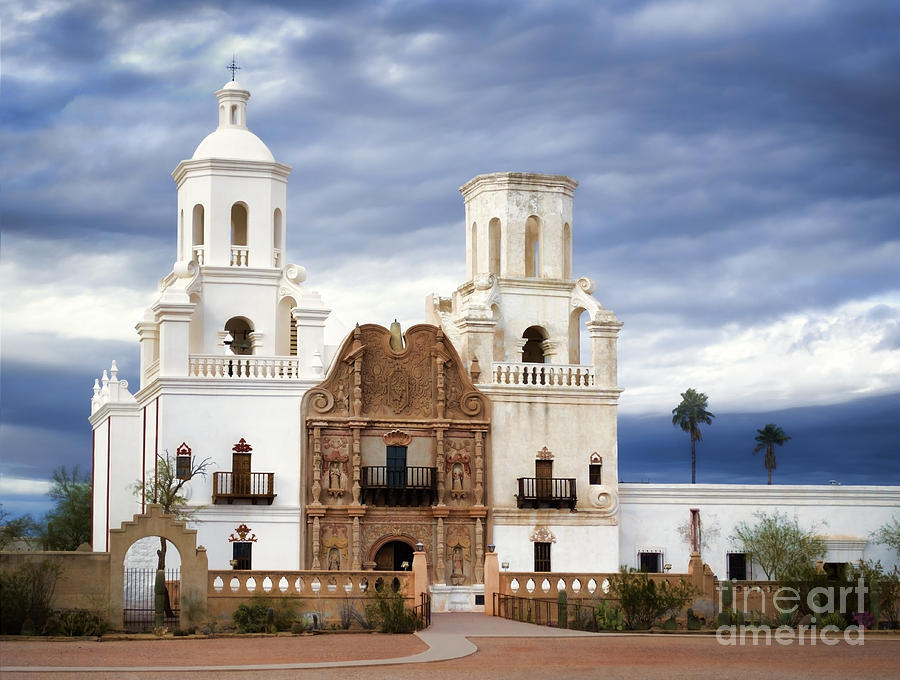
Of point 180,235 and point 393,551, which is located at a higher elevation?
point 180,235

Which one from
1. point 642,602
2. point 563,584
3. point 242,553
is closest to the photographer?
point 642,602

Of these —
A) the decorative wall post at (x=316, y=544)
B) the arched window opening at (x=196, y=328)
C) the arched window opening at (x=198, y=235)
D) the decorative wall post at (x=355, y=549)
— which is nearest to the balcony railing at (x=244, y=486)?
the decorative wall post at (x=316, y=544)

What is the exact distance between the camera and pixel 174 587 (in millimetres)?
46125

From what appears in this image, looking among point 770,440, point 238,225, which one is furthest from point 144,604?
point 770,440

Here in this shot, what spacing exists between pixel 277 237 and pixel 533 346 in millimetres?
9861

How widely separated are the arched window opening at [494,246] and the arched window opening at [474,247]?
0.68 m

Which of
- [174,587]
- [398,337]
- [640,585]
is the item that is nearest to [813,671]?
[640,585]

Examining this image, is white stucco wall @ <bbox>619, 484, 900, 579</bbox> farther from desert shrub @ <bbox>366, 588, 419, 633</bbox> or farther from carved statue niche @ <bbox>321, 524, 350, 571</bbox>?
desert shrub @ <bbox>366, 588, 419, 633</bbox>

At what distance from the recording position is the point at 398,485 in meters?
51.6

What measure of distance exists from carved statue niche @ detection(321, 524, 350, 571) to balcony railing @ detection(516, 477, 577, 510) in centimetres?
587

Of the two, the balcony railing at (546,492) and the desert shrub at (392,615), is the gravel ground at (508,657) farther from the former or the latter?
the balcony railing at (546,492)

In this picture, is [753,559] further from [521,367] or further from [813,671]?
[813,671]

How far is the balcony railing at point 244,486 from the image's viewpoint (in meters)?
49.5

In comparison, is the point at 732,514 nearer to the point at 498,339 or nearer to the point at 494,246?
the point at 498,339
